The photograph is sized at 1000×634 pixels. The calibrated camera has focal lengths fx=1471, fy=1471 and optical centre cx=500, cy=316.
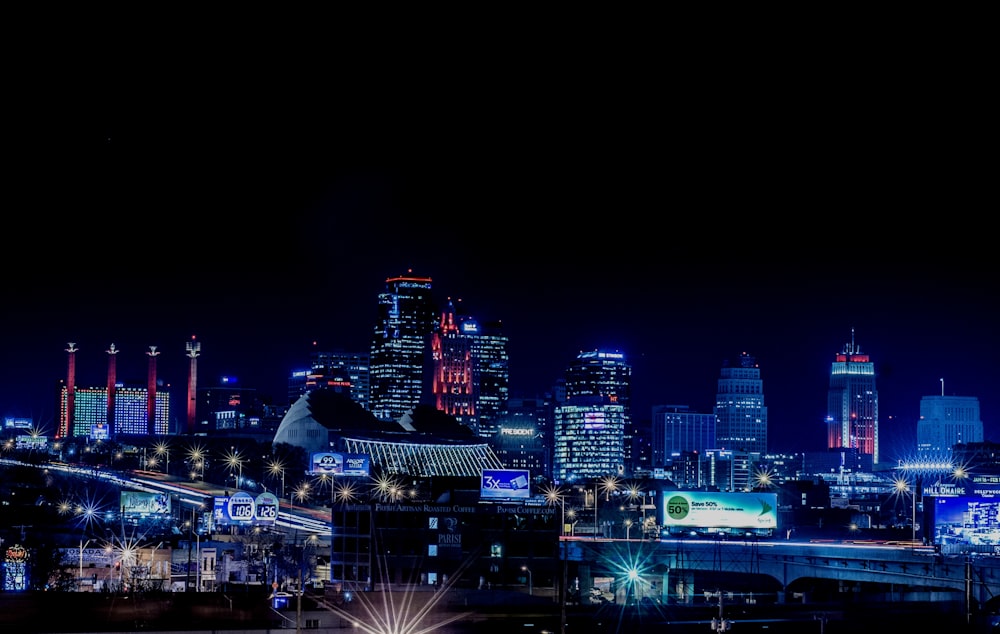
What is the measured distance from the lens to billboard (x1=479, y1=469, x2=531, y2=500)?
13175 centimetres

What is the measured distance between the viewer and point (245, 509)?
121562mm

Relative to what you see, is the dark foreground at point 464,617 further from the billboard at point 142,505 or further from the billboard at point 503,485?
the billboard at point 142,505

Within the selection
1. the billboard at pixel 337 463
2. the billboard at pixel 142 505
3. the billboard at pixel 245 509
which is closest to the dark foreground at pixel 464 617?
the billboard at pixel 245 509

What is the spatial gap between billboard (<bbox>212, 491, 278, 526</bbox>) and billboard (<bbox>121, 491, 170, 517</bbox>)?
3270cm

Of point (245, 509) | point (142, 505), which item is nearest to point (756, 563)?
point (245, 509)

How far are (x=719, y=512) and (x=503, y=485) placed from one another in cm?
2444

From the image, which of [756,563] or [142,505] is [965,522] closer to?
[756,563]

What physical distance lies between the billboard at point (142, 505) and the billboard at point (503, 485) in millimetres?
41454

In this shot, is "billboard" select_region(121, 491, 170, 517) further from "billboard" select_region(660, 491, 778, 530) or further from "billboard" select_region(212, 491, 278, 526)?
"billboard" select_region(660, 491, 778, 530)

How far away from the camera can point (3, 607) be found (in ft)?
239

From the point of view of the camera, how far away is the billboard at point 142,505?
156 m

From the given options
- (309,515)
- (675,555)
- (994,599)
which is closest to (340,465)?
(309,515)

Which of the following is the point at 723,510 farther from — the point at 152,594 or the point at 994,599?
the point at 152,594

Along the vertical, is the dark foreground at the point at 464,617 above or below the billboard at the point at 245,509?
below
